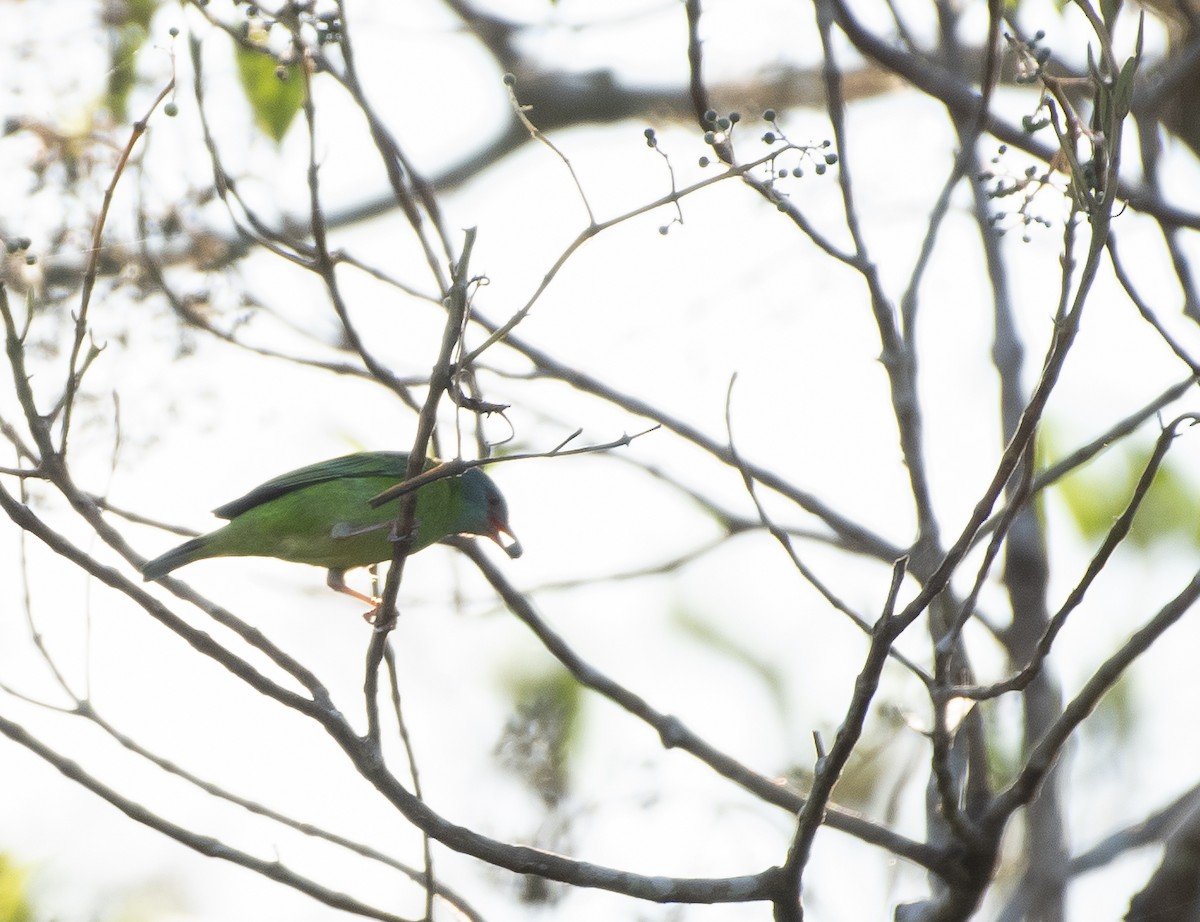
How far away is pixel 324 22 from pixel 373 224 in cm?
567

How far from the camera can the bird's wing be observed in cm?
523

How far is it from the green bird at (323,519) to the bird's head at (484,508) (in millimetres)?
315

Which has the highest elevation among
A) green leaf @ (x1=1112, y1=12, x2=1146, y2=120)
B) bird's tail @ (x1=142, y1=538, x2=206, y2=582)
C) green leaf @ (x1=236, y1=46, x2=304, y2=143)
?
green leaf @ (x1=236, y1=46, x2=304, y2=143)

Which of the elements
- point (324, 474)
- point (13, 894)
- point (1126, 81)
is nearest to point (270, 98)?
point (324, 474)

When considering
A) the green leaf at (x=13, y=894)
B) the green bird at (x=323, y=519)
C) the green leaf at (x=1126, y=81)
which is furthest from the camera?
the green bird at (x=323, y=519)

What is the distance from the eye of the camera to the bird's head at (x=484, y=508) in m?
6.04

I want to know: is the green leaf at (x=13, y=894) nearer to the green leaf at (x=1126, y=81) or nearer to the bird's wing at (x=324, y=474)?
the bird's wing at (x=324, y=474)

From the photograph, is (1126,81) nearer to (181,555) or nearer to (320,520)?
(320,520)

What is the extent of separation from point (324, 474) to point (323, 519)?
0.25 metres

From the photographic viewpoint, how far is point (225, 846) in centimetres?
344

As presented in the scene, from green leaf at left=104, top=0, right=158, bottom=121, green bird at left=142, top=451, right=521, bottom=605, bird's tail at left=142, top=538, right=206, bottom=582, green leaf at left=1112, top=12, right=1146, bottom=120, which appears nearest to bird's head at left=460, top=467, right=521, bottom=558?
green bird at left=142, top=451, right=521, bottom=605

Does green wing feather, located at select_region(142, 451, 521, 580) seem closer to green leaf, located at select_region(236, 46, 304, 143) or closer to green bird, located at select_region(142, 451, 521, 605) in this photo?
green bird, located at select_region(142, 451, 521, 605)

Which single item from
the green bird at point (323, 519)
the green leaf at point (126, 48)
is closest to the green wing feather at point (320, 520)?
the green bird at point (323, 519)

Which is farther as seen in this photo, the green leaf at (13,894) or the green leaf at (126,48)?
the green leaf at (126,48)
